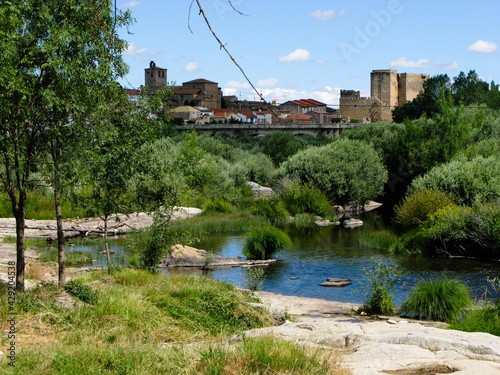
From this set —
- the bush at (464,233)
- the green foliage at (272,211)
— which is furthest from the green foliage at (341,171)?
the bush at (464,233)

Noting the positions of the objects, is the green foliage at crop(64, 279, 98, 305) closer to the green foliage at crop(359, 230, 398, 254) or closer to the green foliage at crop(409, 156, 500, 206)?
the green foliage at crop(359, 230, 398, 254)

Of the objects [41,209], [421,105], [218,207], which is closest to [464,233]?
[218,207]

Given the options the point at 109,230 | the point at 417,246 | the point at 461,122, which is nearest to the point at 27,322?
the point at 417,246

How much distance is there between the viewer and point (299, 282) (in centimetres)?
1673

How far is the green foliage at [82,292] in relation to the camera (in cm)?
909

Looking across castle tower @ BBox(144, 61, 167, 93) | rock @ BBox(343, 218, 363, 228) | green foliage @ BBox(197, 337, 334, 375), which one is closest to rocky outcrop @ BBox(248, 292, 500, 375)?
green foliage @ BBox(197, 337, 334, 375)

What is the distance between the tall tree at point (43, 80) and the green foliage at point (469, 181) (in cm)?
1714

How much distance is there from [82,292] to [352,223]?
21.8 meters

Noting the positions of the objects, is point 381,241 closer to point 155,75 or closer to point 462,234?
point 462,234

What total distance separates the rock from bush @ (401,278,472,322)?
54.9 feet

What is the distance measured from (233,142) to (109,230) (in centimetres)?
4102

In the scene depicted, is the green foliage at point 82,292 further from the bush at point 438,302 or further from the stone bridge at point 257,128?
the stone bridge at point 257,128

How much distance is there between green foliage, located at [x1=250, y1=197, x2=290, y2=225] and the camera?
30.0 metres

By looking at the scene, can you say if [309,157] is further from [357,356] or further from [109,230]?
[357,356]
